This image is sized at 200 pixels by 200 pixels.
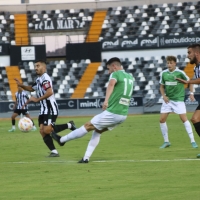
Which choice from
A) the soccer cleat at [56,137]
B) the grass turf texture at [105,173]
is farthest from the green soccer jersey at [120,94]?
the soccer cleat at [56,137]

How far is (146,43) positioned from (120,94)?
103 ft

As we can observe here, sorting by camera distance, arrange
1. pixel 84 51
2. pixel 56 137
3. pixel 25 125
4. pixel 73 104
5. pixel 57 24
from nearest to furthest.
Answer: pixel 56 137 < pixel 25 125 < pixel 73 104 < pixel 84 51 < pixel 57 24

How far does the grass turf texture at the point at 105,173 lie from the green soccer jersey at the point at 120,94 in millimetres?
999

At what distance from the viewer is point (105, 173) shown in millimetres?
10766

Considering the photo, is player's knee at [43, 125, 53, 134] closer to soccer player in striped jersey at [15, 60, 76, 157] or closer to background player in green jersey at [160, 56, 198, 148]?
soccer player in striped jersey at [15, 60, 76, 157]

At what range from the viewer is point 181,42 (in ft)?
141

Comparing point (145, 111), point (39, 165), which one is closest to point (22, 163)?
point (39, 165)

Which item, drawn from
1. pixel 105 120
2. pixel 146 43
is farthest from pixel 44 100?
pixel 146 43

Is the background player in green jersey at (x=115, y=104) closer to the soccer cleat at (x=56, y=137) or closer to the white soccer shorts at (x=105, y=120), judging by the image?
the white soccer shorts at (x=105, y=120)

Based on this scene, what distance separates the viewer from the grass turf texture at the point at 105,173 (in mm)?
8539

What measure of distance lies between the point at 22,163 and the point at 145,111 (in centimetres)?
2470

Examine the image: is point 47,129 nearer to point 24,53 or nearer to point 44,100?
point 44,100

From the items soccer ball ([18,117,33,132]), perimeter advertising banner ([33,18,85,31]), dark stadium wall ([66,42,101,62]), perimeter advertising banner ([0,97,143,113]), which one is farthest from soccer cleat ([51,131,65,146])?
perimeter advertising banner ([33,18,85,31])

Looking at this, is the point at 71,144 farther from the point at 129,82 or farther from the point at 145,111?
the point at 145,111
